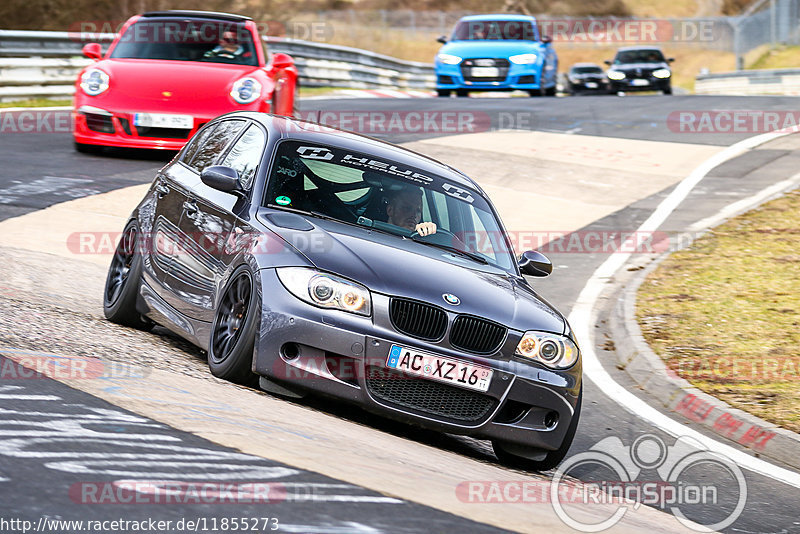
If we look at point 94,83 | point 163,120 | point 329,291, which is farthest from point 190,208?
point 94,83

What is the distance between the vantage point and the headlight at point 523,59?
2675cm

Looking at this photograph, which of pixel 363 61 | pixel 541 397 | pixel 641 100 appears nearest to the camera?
pixel 541 397

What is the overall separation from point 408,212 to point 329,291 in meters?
1.35

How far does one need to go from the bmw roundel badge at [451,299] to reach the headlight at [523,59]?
21.4 metres

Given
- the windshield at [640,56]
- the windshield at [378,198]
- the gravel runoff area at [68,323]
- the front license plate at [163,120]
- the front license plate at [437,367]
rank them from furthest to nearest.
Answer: the windshield at [640,56] → the front license plate at [163,120] → the windshield at [378,198] → the gravel runoff area at [68,323] → the front license plate at [437,367]

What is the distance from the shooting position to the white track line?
697cm

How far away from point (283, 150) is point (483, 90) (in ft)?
67.0

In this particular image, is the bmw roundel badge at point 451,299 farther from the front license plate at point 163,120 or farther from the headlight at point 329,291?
the front license plate at point 163,120

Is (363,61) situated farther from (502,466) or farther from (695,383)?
(502,466)

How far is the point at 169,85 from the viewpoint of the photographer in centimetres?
1364

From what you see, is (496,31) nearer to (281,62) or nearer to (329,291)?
(281,62)

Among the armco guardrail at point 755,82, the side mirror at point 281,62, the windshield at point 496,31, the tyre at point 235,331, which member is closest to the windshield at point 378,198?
the tyre at point 235,331

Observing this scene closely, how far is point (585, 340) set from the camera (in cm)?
963

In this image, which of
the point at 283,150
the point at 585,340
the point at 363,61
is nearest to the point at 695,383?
the point at 585,340
